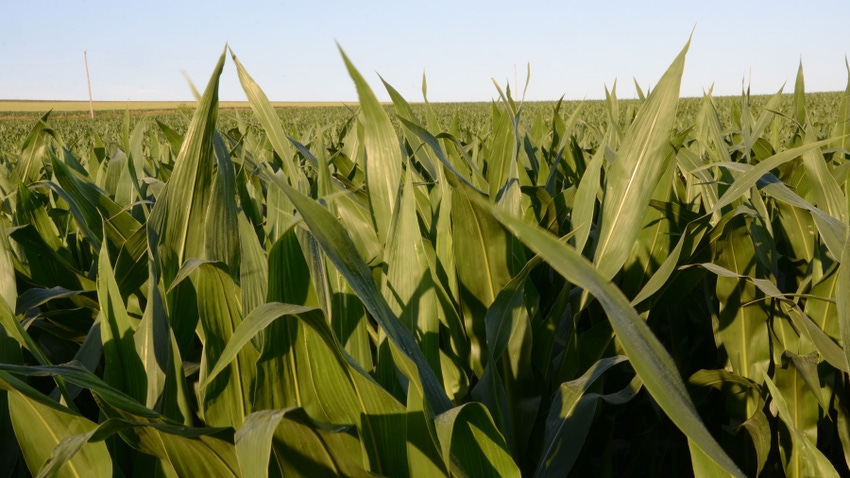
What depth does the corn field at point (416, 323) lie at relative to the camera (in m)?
0.47

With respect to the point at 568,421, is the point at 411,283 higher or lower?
higher

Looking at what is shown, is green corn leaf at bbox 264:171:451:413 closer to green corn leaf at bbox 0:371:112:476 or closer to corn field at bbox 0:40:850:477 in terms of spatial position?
corn field at bbox 0:40:850:477

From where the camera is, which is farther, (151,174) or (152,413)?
(151,174)

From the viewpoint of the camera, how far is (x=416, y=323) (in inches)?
24.7

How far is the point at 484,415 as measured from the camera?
1.60 feet

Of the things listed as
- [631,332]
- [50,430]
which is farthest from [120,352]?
[631,332]

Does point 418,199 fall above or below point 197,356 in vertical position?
above

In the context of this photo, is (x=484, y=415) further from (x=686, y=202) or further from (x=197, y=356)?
(x=686, y=202)

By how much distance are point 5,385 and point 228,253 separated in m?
0.27

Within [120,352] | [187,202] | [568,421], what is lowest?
[568,421]

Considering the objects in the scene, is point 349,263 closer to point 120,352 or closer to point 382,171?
point 120,352

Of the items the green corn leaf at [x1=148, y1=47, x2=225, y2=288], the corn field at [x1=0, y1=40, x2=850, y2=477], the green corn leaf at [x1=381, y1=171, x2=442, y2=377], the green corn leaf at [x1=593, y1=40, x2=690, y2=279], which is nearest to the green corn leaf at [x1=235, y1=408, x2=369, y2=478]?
the corn field at [x1=0, y1=40, x2=850, y2=477]

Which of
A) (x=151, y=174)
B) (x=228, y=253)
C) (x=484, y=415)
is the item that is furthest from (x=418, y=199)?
(x=151, y=174)

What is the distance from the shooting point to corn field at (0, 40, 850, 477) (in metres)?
0.47
